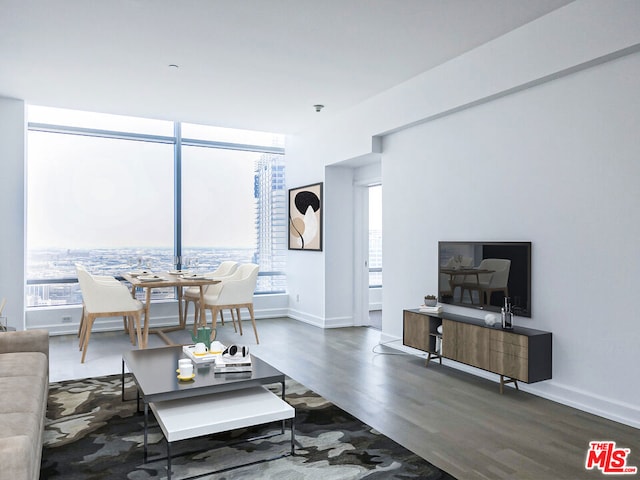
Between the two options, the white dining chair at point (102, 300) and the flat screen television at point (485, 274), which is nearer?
the flat screen television at point (485, 274)

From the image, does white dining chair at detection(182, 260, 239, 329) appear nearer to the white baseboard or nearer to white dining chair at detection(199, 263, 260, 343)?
white dining chair at detection(199, 263, 260, 343)

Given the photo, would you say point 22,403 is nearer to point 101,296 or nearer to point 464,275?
point 101,296

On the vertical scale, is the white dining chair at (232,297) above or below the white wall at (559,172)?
below

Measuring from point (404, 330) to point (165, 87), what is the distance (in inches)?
138

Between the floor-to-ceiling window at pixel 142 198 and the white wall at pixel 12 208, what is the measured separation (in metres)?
0.45

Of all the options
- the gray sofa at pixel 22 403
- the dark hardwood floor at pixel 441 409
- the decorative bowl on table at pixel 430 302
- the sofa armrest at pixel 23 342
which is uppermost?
the decorative bowl on table at pixel 430 302

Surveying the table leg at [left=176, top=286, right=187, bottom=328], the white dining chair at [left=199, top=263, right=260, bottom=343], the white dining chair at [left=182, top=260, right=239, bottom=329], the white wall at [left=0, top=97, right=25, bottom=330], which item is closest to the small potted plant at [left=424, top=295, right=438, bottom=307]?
the white dining chair at [left=199, top=263, right=260, bottom=343]

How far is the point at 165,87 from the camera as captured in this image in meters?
5.16

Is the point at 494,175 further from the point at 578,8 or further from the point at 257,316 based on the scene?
the point at 257,316

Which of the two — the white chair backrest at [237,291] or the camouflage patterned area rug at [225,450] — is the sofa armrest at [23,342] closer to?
the camouflage patterned area rug at [225,450]

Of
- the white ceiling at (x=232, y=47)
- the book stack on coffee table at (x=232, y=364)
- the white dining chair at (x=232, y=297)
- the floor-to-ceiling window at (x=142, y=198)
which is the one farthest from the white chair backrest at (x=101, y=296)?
the book stack on coffee table at (x=232, y=364)

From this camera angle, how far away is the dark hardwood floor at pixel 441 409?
2584 mm

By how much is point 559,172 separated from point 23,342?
389 centimetres

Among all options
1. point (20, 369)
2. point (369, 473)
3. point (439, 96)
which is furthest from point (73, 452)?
point (439, 96)
